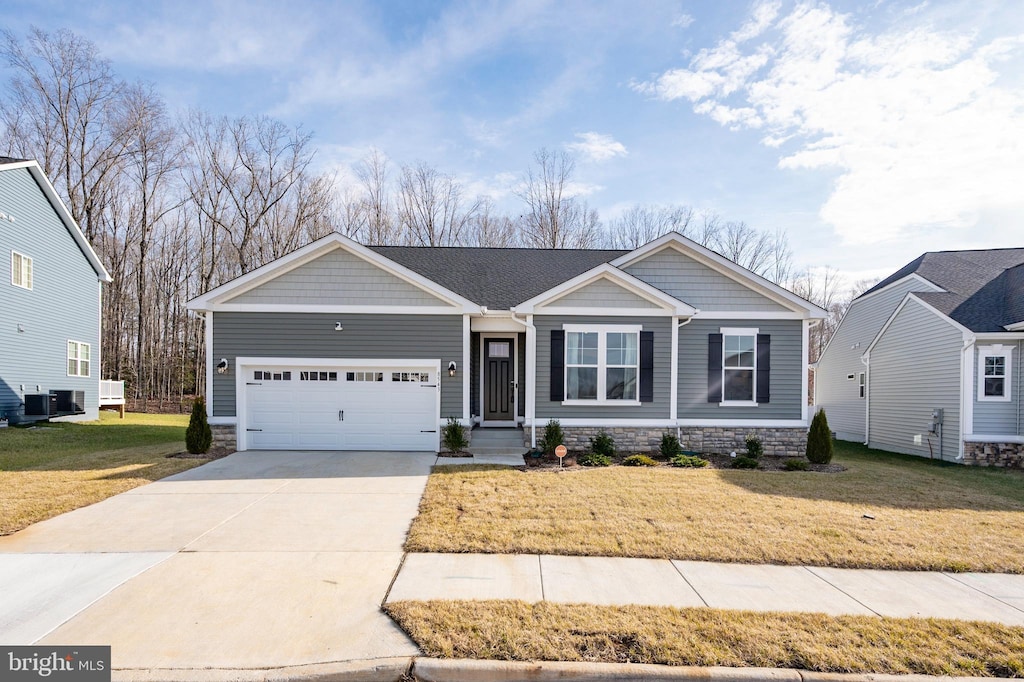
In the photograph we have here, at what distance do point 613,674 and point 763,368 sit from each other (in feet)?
34.3

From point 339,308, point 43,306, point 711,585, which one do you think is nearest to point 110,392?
point 43,306

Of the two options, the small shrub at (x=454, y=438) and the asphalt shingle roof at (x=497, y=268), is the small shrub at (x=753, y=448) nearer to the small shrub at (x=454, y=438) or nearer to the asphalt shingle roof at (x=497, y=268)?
the asphalt shingle roof at (x=497, y=268)

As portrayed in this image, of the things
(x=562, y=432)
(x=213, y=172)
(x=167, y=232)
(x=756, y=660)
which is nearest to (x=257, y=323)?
(x=562, y=432)

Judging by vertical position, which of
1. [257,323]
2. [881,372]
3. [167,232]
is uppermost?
[167,232]

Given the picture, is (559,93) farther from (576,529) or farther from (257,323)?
(576,529)

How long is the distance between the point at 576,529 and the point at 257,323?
9008mm

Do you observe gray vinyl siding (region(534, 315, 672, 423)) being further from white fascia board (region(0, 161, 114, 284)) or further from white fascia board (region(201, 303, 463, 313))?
white fascia board (region(0, 161, 114, 284))

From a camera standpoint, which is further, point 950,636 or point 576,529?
point 576,529

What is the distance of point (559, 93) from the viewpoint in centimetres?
1520

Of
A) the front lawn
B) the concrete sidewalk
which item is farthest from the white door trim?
the concrete sidewalk

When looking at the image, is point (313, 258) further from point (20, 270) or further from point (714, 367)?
point (20, 270)

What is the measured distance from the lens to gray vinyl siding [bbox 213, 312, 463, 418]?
1184 centimetres

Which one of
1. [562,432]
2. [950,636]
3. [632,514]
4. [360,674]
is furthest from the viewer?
[562,432]

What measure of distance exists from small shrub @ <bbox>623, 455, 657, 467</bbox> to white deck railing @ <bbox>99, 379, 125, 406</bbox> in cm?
2038
